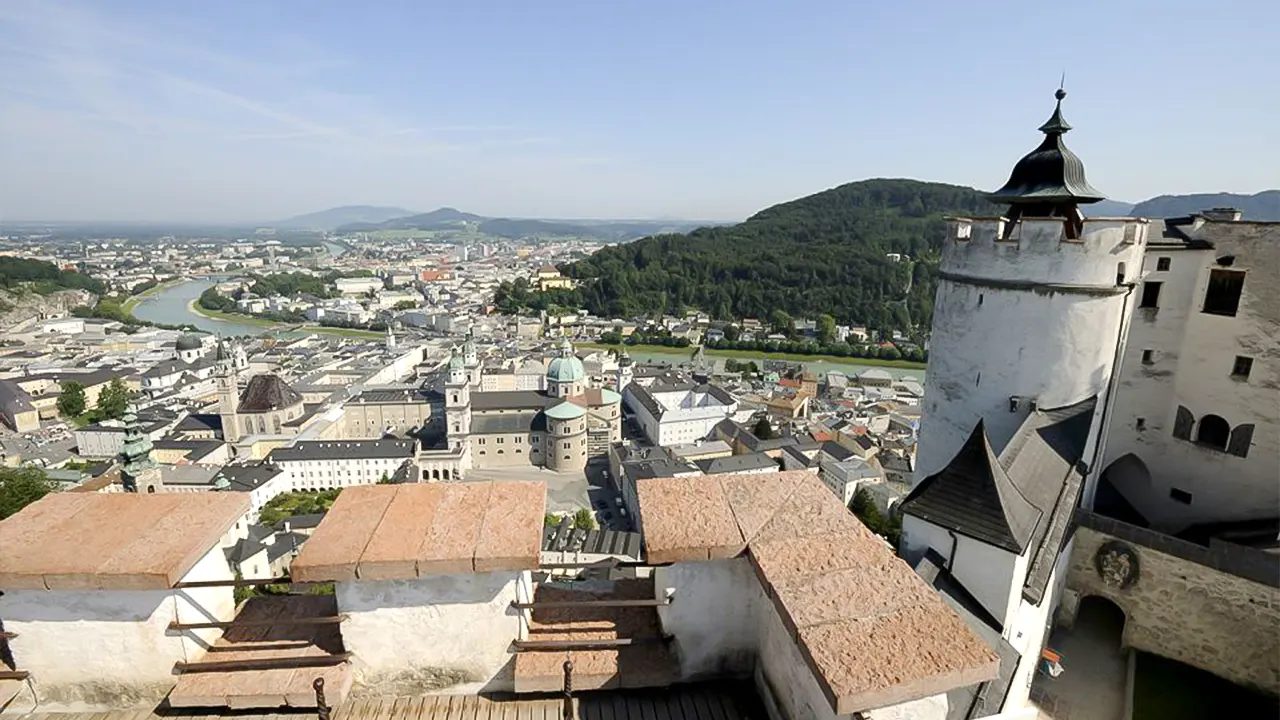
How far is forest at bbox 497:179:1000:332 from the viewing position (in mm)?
112250

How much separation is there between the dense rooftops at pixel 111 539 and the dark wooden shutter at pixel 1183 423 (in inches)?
565

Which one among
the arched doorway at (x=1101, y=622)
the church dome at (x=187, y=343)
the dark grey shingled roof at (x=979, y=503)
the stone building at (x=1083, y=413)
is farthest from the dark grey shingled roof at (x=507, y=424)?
the church dome at (x=187, y=343)

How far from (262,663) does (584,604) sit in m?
1.98

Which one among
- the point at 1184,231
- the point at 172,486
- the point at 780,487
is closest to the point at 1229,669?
the point at 1184,231

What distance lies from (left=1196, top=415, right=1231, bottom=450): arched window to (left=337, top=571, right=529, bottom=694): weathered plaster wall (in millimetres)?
12818

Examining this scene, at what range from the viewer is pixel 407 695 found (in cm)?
390

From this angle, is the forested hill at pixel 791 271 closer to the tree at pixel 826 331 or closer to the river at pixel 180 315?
the tree at pixel 826 331

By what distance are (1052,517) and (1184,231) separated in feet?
22.2

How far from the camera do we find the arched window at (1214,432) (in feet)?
34.6

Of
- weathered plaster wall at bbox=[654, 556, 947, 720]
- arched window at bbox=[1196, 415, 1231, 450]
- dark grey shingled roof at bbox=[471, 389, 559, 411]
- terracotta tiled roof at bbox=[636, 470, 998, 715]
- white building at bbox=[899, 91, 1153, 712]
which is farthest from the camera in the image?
dark grey shingled roof at bbox=[471, 389, 559, 411]

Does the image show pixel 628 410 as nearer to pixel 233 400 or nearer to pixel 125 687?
pixel 233 400

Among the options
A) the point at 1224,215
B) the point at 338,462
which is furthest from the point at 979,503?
the point at 338,462

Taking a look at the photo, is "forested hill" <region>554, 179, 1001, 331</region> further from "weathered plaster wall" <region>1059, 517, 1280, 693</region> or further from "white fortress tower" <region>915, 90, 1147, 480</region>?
"white fortress tower" <region>915, 90, 1147, 480</region>

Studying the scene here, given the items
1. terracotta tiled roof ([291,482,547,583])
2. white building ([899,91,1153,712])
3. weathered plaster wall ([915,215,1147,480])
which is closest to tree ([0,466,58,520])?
terracotta tiled roof ([291,482,547,583])
